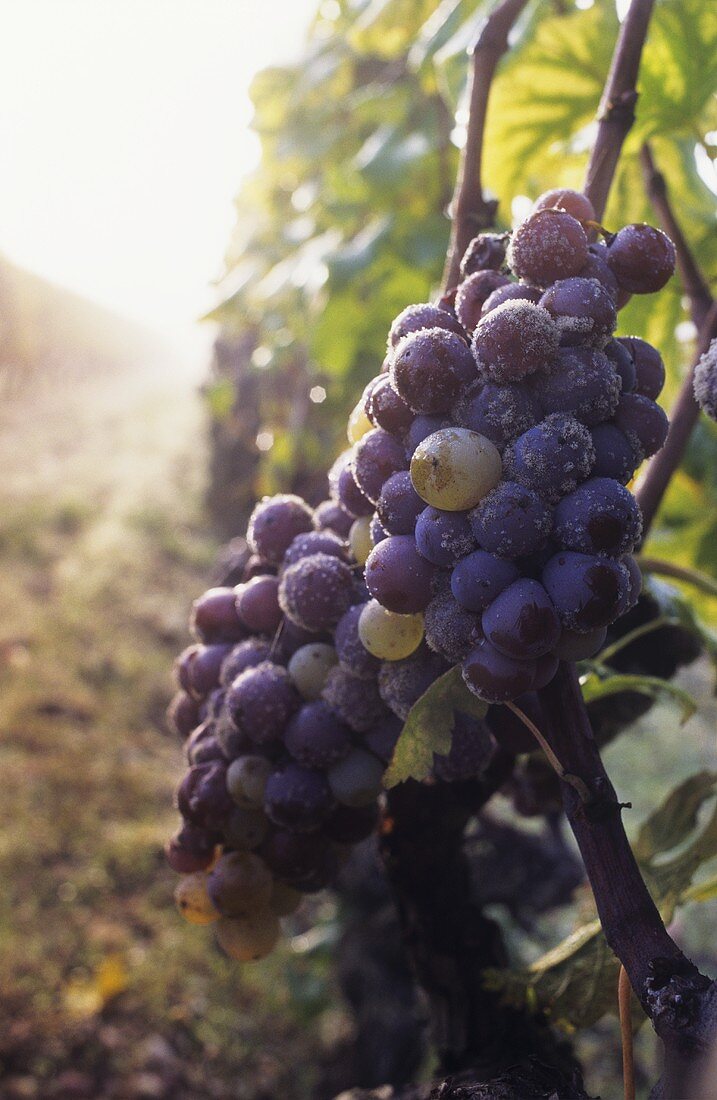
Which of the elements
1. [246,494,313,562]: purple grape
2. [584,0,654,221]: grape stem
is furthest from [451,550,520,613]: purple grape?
[584,0,654,221]: grape stem

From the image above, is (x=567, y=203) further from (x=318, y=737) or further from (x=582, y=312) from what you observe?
(x=318, y=737)

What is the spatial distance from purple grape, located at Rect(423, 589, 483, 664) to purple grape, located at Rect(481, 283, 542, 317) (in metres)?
0.22

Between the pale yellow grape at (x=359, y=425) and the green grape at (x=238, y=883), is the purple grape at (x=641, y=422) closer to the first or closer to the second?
the pale yellow grape at (x=359, y=425)

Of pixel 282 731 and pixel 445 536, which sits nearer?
pixel 445 536

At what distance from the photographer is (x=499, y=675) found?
0.59 meters

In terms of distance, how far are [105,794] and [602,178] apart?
3.50 meters

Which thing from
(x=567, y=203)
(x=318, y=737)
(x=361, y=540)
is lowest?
(x=318, y=737)

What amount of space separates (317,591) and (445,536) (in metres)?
0.20

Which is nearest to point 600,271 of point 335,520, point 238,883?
point 335,520

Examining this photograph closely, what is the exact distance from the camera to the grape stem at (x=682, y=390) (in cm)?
106

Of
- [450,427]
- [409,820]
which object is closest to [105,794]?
[409,820]

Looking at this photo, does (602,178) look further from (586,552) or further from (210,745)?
(210,745)

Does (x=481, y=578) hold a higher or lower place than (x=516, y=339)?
lower

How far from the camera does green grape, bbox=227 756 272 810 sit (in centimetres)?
84
